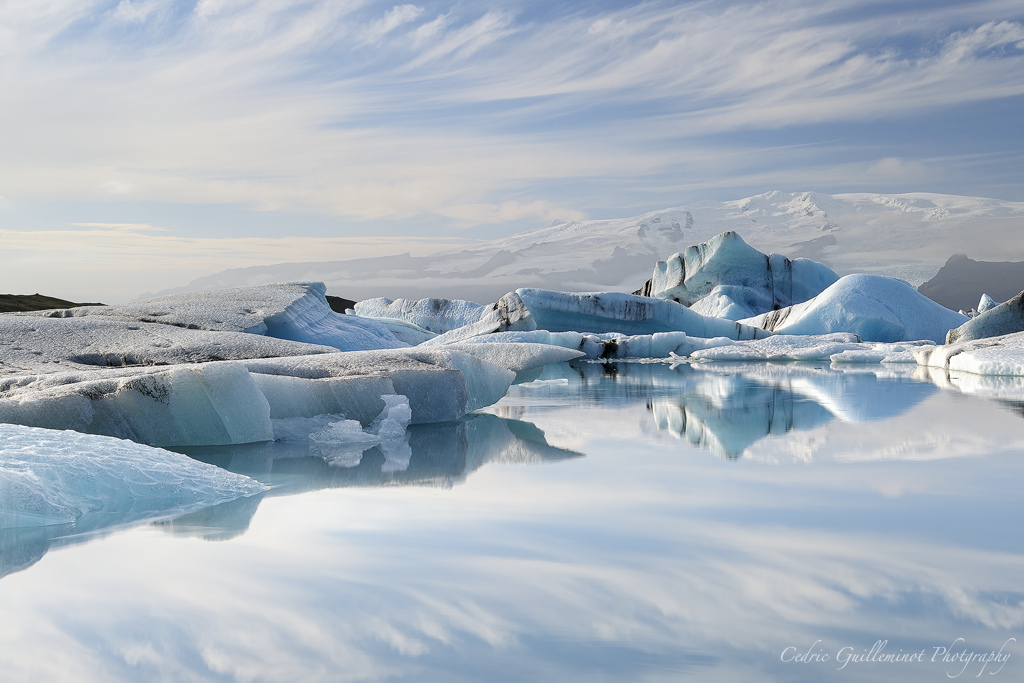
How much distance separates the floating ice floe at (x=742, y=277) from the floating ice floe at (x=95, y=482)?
17.0m

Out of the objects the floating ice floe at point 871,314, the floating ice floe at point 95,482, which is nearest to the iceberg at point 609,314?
the floating ice floe at point 871,314

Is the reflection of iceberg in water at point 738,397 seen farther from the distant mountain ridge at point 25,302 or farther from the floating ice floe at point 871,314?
the distant mountain ridge at point 25,302

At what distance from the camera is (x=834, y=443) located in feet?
12.3

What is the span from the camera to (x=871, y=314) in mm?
15680

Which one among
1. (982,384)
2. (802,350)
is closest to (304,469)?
(982,384)

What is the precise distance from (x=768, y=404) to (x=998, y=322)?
8.41m

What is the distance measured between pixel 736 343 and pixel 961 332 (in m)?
3.26

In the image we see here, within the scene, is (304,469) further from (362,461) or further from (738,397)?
(738,397)

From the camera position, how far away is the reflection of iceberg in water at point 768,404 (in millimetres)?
4227

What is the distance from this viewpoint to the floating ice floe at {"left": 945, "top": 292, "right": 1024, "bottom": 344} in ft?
39.4

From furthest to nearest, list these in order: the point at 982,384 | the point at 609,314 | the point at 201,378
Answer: the point at 609,314, the point at 982,384, the point at 201,378

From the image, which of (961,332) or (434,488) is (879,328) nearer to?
(961,332)

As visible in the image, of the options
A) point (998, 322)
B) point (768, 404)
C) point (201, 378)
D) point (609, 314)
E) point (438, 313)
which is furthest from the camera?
point (438, 313)

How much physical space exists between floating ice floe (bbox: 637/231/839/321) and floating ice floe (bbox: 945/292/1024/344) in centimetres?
641
